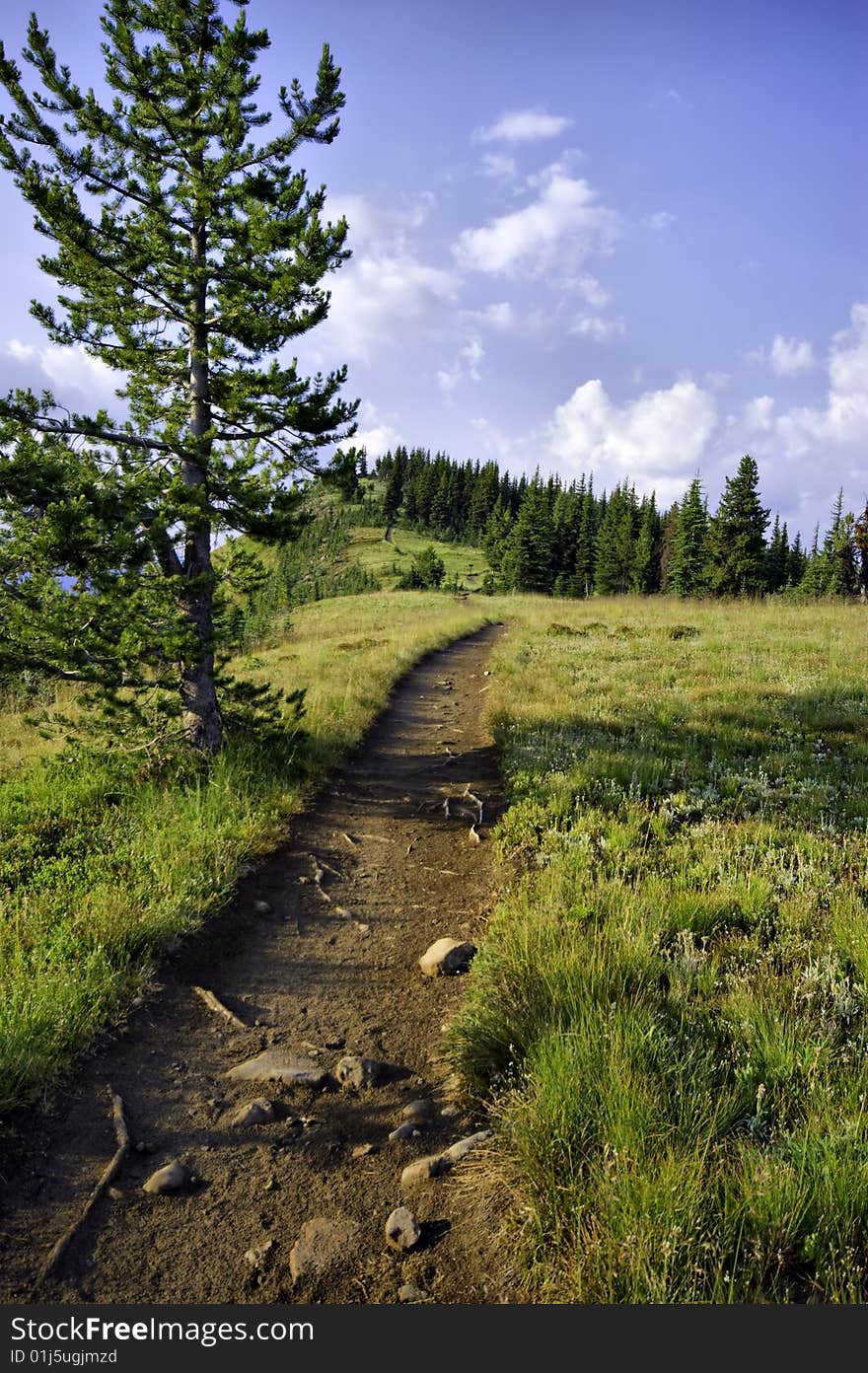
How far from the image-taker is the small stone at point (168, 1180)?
3.24 m

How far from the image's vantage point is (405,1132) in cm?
362

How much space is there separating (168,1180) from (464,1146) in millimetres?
1475

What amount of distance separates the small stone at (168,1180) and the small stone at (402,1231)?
1.07m

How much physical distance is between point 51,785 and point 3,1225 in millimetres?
6319

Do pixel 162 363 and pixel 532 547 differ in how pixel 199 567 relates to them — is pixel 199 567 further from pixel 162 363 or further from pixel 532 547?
pixel 532 547

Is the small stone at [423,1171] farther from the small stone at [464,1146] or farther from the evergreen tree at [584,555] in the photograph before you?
the evergreen tree at [584,555]

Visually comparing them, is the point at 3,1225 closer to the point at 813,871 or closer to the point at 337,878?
the point at 337,878

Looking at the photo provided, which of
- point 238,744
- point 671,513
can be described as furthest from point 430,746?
point 671,513

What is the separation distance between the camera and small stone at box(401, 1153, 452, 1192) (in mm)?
3270

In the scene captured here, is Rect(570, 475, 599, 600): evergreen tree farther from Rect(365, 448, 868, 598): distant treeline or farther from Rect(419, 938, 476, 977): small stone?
Rect(419, 938, 476, 977): small stone

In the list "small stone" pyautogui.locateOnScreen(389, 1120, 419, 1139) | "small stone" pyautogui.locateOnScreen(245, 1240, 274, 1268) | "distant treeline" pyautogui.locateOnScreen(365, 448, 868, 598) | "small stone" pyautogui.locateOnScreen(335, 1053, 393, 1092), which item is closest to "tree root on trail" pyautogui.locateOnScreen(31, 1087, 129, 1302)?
"small stone" pyautogui.locateOnScreen(245, 1240, 274, 1268)

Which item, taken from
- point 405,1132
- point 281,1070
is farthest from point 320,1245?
point 281,1070

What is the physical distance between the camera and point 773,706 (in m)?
12.2

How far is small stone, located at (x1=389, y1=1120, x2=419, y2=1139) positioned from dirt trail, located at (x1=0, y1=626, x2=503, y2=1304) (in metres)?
0.06
